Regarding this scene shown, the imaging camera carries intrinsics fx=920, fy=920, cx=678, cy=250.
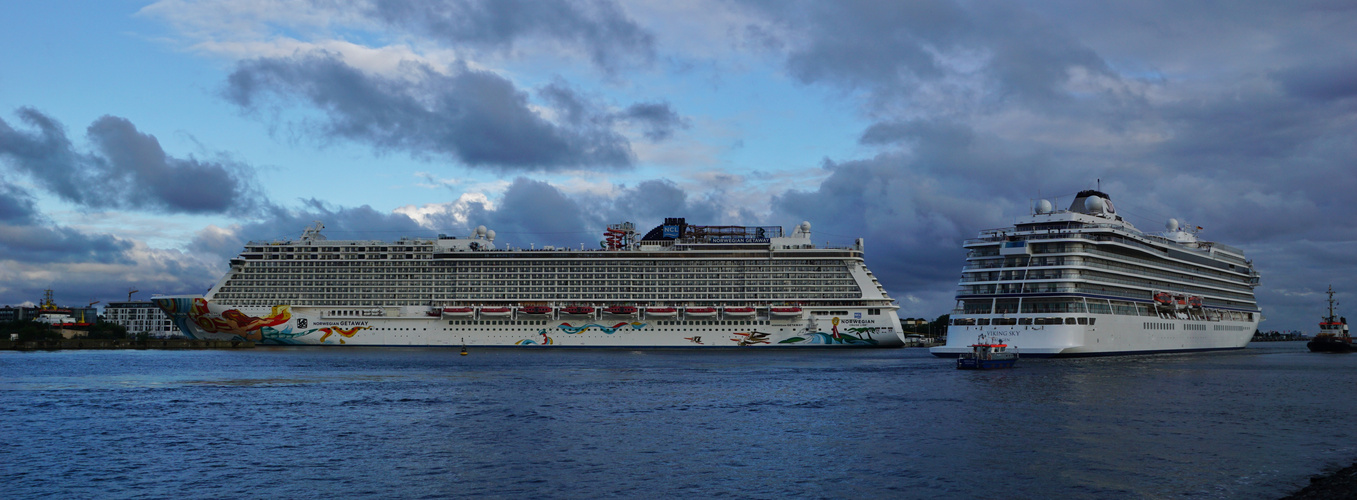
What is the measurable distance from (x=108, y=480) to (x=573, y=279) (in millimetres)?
85970

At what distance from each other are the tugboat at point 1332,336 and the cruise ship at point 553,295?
54339 mm

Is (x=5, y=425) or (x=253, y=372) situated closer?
(x=5, y=425)

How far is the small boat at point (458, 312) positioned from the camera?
109062mm

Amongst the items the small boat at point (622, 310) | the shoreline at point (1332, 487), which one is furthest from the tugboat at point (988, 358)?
the small boat at point (622, 310)

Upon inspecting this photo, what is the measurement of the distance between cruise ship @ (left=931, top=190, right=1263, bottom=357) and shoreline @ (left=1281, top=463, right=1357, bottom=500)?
42.1m

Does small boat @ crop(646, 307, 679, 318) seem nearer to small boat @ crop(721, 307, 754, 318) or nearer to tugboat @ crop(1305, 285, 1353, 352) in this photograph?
small boat @ crop(721, 307, 754, 318)

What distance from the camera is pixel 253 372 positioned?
67.0 metres

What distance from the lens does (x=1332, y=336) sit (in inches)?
4483

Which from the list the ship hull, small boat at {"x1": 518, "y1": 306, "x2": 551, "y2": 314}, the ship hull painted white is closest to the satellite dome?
the ship hull painted white

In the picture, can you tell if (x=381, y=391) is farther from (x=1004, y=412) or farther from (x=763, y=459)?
(x=1004, y=412)

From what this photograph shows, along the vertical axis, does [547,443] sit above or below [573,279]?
below

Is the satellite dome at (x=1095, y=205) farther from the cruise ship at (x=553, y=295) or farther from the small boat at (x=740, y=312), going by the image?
the small boat at (x=740, y=312)

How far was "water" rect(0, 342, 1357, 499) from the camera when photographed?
81.9ft

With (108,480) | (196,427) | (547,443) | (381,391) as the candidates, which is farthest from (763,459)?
(381,391)
